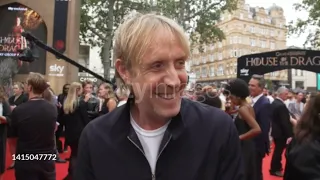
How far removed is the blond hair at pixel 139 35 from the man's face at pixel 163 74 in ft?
0.06

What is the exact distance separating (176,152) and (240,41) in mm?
66481

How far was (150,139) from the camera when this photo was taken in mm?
1346

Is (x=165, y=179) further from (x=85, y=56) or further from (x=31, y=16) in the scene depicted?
(x=85, y=56)

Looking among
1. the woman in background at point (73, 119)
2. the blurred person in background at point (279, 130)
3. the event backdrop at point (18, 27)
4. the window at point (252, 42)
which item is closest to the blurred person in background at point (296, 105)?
the blurred person in background at point (279, 130)

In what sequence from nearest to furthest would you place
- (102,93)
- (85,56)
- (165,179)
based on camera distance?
(165,179) < (102,93) < (85,56)

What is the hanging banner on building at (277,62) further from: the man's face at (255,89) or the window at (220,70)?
the window at (220,70)

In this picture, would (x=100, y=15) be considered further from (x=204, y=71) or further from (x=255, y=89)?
(x=204, y=71)

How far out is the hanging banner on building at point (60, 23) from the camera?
19.1m

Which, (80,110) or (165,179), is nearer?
(165,179)

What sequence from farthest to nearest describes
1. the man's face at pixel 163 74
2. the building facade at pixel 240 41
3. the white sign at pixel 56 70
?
the building facade at pixel 240 41
the white sign at pixel 56 70
the man's face at pixel 163 74

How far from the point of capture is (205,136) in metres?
1.30

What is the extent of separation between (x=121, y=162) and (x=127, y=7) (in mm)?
27225

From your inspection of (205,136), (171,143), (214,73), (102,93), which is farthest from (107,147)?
(214,73)

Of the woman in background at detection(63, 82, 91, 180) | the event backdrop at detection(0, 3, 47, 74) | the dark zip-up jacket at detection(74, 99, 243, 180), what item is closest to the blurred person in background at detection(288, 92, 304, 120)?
the woman in background at detection(63, 82, 91, 180)
